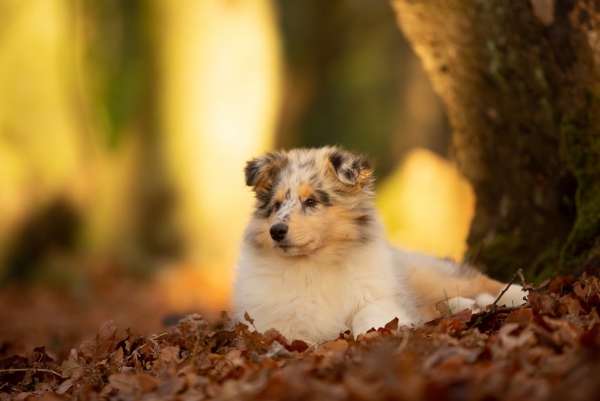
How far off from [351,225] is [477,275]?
1510mm

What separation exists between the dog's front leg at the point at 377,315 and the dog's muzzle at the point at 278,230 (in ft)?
2.58

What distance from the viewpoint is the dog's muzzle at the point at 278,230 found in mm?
5301

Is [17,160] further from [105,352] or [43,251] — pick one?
[105,352]

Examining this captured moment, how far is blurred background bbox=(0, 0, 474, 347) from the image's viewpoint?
45.7ft

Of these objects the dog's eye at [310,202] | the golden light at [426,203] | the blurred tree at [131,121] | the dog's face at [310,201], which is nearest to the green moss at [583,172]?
the dog's face at [310,201]

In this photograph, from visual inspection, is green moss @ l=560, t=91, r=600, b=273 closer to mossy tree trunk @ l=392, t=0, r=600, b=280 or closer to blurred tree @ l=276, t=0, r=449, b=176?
mossy tree trunk @ l=392, t=0, r=600, b=280

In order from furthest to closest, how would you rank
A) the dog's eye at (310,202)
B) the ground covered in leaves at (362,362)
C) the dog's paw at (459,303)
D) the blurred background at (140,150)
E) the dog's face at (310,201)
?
the blurred background at (140,150) → the dog's paw at (459,303) → the dog's eye at (310,202) → the dog's face at (310,201) → the ground covered in leaves at (362,362)

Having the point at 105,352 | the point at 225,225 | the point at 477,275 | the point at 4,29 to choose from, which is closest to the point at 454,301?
the point at 477,275

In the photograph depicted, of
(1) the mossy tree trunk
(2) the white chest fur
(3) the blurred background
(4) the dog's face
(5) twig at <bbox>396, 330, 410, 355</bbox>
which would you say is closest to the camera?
(5) twig at <bbox>396, 330, 410, 355</bbox>

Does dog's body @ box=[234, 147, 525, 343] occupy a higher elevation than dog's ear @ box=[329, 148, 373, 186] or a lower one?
lower

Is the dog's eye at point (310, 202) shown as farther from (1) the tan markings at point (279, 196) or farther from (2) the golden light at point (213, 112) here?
(2) the golden light at point (213, 112)

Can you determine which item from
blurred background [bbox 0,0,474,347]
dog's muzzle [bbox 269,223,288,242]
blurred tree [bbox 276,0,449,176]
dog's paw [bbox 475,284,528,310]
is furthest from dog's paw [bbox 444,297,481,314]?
blurred tree [bbox 276,0,449,176]

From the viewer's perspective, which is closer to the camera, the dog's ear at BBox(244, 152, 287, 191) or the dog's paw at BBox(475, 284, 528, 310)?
the dog's ear at BBox(244, 152, 287, 191)

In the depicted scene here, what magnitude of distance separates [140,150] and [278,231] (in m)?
10.2
